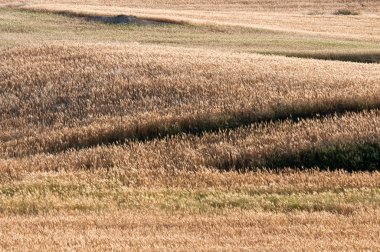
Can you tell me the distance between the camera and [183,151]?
55.5ft

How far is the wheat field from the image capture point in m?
11.3

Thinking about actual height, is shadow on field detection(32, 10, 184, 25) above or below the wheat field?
below

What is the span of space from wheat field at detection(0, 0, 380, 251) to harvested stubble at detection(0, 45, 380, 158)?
51mm

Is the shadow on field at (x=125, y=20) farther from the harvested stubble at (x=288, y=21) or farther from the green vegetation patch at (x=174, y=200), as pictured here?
the green vegetation patch at (x=174, y=200)

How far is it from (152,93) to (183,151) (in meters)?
5.67

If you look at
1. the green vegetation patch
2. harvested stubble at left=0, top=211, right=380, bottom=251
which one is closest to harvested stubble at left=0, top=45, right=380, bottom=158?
the green vegetation patch

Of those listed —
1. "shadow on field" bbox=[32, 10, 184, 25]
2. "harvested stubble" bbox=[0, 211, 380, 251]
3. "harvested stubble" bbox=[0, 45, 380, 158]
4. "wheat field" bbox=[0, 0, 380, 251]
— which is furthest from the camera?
"shadow on field" bbox=[32, 10, 184, 25]

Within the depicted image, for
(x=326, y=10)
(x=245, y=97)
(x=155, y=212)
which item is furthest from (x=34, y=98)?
(x=326, y=10)

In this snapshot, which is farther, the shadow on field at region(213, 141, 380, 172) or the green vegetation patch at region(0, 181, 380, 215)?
the shadow on field at region(213, 141, 380, 172)

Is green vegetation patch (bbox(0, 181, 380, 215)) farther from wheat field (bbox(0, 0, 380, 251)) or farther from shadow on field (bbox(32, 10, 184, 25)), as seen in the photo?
shadow on field (bbox(32, 10, 184, 25))

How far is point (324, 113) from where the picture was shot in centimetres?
1909

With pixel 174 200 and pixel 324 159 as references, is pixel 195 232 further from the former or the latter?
pixel 324 159

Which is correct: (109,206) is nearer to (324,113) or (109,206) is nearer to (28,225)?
(28,225)

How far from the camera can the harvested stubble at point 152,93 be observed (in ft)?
62.9
